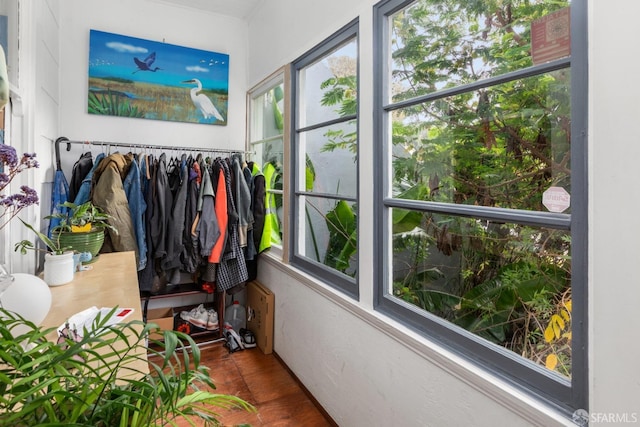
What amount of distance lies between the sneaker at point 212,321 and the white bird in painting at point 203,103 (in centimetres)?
173

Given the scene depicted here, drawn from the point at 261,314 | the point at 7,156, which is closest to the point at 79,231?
the point at 7,156

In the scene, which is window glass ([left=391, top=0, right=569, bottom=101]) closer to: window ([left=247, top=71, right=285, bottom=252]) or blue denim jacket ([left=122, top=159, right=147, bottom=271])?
window ([left=247, top=71, right=285, bottom=252])

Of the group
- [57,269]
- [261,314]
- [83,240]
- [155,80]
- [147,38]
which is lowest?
[261,314]

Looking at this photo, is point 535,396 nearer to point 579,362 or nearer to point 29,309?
point 579,362

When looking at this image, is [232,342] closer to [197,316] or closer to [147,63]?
[197,316]

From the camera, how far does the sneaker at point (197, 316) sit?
285cm

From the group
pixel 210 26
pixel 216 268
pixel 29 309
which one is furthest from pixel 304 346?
pixel 210 26

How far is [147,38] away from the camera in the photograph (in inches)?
112

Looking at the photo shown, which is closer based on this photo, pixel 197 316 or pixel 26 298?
pixel 26 298

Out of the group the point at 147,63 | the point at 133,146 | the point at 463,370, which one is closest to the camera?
the point at 463,370

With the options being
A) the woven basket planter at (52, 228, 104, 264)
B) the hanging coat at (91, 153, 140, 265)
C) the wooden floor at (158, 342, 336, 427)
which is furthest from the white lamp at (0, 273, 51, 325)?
the hanging coat at (91, 153, 140, 265)

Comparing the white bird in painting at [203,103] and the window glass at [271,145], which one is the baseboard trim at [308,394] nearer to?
the window glass at [271,145]

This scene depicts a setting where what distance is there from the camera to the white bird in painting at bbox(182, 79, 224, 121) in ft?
9.91

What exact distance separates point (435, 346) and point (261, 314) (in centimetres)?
172
